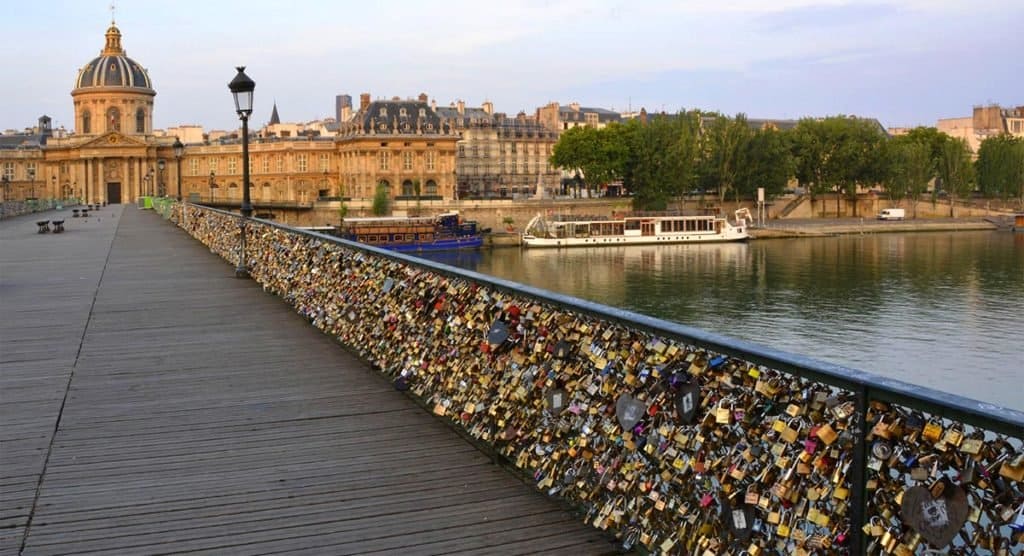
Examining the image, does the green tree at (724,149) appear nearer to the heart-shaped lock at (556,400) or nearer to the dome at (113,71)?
the dome at (113,71)

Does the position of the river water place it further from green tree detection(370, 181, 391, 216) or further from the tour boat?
green tree detection(370, 181, 391, 216)

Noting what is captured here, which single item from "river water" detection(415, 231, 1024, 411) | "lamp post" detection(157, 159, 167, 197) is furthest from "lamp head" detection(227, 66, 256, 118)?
"lamp post" detection(157, 159, 167, 197)

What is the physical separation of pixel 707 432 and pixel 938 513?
119 centimetres

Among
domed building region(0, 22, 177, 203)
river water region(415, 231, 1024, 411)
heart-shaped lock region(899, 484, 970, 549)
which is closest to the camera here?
heart-shaped lock region(899, 484, 970, 549)

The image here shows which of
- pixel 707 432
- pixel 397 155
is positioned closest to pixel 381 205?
pixel 397 155

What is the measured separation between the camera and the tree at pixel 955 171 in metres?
99.4

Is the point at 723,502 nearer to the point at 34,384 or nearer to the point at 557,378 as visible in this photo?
the point at 557,378

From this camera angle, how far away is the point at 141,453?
246 inches

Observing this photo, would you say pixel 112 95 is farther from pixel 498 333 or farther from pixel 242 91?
pixel 498 333

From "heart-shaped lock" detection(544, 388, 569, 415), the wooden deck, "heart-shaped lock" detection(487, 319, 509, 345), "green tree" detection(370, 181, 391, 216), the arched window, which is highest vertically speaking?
the arched window

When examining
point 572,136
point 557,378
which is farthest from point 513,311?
point 572,136

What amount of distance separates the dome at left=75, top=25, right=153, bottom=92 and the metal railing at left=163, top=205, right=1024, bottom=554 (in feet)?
388

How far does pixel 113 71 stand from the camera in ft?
377

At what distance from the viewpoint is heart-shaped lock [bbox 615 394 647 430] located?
185 inches
